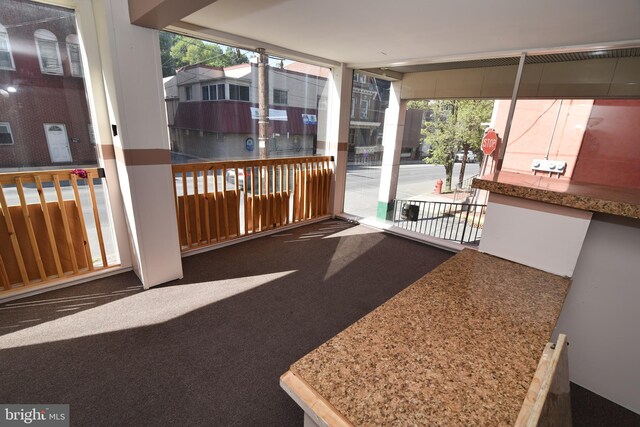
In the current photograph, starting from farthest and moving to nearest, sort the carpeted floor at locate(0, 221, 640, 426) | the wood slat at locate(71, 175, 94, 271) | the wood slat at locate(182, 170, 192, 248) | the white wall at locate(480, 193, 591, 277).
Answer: the wood slat at locate(182, 170, 192, 248), the wood slat at locate(71, 175, 94, 271), the carpeted floor at locate(0, 221, 640, 426), the white wall at locate(480, 193, 591, 277)

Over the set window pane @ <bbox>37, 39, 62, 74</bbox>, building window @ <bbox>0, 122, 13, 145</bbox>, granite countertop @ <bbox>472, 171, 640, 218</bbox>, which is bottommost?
granite countertop @ <bbox>472, 171, 640, 218</bbox>

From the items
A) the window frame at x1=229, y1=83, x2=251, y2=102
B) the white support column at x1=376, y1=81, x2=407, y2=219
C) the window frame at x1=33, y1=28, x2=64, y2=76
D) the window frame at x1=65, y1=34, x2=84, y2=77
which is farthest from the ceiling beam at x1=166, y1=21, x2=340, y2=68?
the white support column at x1=376, y1=81, x2=407, y2=219

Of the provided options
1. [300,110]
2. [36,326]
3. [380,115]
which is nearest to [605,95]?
[380,115]

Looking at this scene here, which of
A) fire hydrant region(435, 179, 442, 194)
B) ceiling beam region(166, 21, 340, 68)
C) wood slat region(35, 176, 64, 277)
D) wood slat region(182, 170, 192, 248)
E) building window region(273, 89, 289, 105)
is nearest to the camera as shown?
wood slat region(35, 176, 64, 277)

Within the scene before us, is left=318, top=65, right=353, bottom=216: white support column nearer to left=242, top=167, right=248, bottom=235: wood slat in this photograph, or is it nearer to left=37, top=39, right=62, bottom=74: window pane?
left=242, top=167, right=248, bottom=235: wood slat

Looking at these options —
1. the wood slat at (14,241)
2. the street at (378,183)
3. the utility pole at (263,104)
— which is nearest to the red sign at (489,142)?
the street at (378,183)

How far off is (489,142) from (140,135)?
4.60 metres

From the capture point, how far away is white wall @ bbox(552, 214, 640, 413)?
4.34 ft

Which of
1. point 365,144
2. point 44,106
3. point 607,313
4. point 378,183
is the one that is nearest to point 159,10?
point 44,106

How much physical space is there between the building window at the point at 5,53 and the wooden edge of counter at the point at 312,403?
3.04 metres

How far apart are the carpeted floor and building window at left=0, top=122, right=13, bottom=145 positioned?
4.10 feet

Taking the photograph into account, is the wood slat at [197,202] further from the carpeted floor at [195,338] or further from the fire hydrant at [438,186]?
the fire hydrant at [438,186]

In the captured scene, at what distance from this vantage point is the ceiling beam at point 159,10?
176 centimetres

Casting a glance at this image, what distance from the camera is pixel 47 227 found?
247 cm
